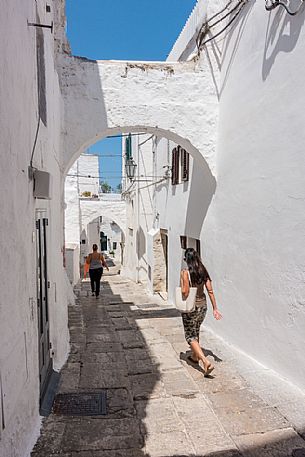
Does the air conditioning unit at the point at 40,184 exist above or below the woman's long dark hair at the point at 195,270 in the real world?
above

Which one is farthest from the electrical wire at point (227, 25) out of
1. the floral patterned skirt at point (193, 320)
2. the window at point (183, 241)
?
the window at point (183, 241)

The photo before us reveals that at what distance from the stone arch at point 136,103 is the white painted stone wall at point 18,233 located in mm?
2496

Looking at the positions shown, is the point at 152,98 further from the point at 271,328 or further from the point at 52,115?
the point at 271,328

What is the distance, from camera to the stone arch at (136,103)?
20.4 feet

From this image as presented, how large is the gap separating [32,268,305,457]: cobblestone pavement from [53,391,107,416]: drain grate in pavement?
0.08 metres

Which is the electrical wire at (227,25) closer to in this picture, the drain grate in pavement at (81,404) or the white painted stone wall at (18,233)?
the white painted stone wall at (18,233)

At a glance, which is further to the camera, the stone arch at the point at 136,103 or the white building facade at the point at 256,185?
the stone arch at the point at 136,103

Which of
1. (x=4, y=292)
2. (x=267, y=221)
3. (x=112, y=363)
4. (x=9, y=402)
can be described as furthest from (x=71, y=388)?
(x=267, y=221)

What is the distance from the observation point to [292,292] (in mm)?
4156

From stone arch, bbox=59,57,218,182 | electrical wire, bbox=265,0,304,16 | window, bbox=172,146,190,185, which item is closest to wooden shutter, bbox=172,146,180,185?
window, bbox=172,146,190,185

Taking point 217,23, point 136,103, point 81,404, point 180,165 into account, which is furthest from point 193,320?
point 180,165

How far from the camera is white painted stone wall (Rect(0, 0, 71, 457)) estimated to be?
241 centimetres

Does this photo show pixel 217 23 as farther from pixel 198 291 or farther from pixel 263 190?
pixel 198 291

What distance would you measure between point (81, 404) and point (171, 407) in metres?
0.86
